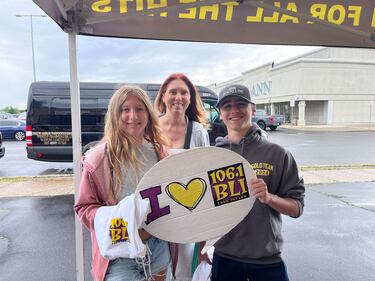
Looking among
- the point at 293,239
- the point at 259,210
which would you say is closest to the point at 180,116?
the point at 259,210

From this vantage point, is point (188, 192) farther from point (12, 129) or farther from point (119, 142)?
point (12, 129)

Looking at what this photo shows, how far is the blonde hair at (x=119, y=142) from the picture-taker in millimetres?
1501

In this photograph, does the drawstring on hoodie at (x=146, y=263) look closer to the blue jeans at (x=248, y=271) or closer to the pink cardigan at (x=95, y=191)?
the pink cardigan at (x=95, y=191)

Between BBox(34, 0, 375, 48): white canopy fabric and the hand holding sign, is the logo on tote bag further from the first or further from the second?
BBox(34, 0, 375, 48): white canopy fabric

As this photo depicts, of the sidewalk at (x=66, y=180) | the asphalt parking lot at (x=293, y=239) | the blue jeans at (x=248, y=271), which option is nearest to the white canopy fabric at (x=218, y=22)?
the blue jeans at (x=248, y=271)

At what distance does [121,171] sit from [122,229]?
0.97 ft

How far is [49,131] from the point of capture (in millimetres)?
8359

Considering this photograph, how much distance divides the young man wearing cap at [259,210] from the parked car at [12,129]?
1948cm

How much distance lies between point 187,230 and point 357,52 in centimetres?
3907

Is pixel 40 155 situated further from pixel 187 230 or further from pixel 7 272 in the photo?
pixel 187 230

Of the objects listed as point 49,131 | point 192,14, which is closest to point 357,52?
point 49,131

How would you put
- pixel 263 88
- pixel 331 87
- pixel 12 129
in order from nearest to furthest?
pixel 12 129
pixel 331 87
pixel 263 88

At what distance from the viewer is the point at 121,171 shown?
152cm

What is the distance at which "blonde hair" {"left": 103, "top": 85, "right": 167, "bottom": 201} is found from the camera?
1.50m
